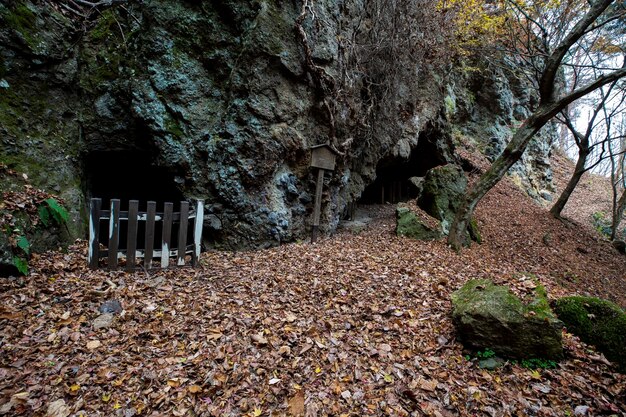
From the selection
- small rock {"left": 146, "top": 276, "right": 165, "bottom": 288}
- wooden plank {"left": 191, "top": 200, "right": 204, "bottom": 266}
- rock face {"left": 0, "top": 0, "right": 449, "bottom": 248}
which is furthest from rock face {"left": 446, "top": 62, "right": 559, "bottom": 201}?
small rock {"left": 146, "top": 276, "right": 165, "bottom": 288}

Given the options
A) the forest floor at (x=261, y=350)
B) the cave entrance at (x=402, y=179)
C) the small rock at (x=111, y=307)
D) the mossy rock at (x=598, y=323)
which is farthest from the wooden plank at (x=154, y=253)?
the cave entrance at (x=402, y=179)

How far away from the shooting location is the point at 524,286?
4246mm

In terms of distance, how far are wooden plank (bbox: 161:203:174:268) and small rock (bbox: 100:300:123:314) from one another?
1.17m

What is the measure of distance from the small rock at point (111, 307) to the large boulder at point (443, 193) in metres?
8.32

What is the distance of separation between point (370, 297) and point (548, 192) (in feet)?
67.8

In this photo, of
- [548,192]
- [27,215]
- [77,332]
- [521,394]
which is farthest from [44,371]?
[548,192]

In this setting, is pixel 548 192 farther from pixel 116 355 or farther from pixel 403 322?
pixel 116 355

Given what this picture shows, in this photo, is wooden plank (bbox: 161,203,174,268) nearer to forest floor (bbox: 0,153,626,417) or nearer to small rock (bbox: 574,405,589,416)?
forest floor (bbox: 0,153,626,417)

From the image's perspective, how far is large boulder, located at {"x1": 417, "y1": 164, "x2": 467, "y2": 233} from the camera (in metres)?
9.42

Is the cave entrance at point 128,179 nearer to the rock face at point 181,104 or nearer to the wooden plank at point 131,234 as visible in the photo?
the rock face at point 181,104

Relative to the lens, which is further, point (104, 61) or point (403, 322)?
point (104, 61)

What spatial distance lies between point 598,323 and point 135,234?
6517mm

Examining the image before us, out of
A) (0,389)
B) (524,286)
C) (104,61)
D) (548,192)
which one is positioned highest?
(104,61)

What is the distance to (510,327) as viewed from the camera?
331cm
